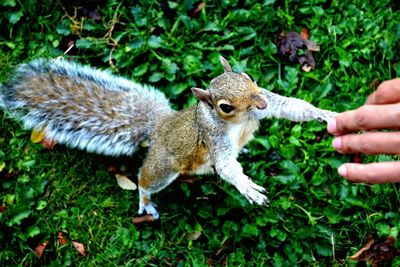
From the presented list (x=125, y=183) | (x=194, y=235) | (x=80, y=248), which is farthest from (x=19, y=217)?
(x=194, y=235)

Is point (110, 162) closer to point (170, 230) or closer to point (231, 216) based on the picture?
point (170, 230)

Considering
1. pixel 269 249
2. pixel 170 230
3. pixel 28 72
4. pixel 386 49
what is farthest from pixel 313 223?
pixel 28 72

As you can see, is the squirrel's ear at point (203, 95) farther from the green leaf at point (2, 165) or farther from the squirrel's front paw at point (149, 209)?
the green leaf at point (2, 165)

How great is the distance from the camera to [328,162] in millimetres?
2943

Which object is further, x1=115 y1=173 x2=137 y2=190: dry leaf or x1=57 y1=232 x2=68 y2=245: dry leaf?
x1=115 y1=173 x2=137 y2=190: dry leaf

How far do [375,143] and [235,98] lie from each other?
826 mm

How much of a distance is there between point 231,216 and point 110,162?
76cm

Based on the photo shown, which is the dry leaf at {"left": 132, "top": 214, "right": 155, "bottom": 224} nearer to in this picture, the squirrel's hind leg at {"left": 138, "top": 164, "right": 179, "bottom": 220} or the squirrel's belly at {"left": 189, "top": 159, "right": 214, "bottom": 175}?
the squirrel's hind leg at {"left": 138, "top": 164, "right": 179, "bottom": 220}

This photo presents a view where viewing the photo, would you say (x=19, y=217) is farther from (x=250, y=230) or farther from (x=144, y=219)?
(x=250, y=230)

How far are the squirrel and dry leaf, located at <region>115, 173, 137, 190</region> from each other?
149 mm

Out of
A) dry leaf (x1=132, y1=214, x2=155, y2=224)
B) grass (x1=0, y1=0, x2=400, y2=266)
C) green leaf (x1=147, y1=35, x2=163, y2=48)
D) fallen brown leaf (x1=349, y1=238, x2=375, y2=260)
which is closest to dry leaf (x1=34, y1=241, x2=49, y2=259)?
grass (x1=0, y1=0, x2=400, y2=266)

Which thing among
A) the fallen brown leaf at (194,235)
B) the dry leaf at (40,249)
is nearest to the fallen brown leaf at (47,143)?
the dry leaf at (40,249)

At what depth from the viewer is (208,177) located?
304 centimetres

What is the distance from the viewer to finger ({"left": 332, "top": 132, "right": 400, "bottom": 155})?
65.7 inches
